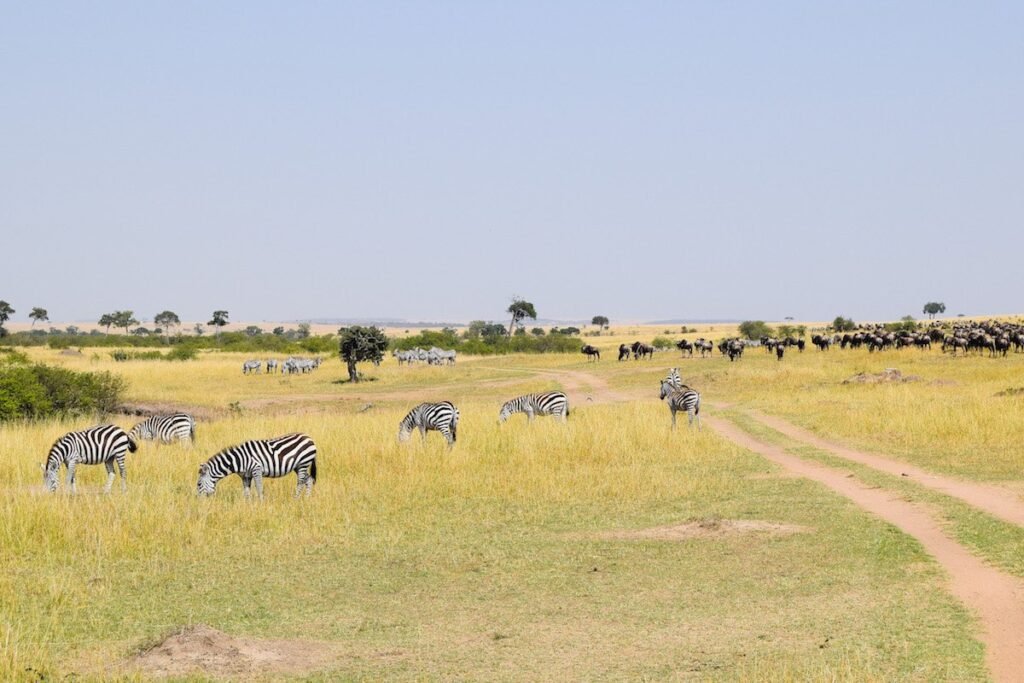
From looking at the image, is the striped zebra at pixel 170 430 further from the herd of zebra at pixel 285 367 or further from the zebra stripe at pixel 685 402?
the herd of zebra at pixel 285 367

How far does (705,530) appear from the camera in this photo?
14758 mm

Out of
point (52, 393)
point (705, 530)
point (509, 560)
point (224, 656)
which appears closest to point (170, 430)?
point (52, 393)

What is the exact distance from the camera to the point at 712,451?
934 inches

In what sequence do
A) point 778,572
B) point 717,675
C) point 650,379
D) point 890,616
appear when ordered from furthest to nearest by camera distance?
point 650,379 < point 778,572 < point 890,616 < point 717,675

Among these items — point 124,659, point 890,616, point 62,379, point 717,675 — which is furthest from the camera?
point 62,379

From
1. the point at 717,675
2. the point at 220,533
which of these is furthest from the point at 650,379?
the point at 717,675

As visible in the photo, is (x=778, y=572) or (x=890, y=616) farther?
(x=778, y=572)

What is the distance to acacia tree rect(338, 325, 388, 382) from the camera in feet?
193

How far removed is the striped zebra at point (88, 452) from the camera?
17609 millimetres

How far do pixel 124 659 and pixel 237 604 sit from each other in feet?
7.17

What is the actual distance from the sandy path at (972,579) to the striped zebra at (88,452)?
12346 millimetres

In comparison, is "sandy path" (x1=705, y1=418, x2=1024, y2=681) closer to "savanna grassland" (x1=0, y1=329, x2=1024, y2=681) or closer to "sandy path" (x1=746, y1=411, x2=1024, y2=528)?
"savanna grassland" (x1=0, y1=329, x2=1024, y2=681)

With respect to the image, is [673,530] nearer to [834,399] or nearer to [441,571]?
[441,571]

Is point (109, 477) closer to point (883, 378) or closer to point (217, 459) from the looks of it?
point (217, 459)
